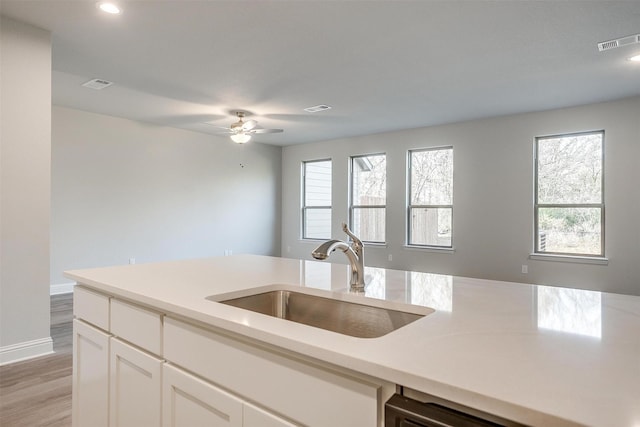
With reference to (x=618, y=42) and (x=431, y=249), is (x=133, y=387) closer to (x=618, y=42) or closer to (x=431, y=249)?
(x=618, y=42)

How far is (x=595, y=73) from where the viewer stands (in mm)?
3828

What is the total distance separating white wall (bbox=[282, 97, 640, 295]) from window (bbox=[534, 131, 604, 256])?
0.12m

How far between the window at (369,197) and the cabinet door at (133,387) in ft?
19.0

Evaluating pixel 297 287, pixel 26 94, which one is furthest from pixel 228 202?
pixel 297 287

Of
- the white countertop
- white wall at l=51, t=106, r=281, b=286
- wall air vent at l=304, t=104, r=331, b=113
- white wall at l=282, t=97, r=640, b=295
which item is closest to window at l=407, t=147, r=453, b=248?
white wall at l=282, t=97, r=640, b=295

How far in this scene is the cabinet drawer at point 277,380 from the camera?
2.59ft

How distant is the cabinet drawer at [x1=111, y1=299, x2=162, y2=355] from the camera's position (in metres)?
1.30

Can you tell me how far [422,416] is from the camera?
672 mm

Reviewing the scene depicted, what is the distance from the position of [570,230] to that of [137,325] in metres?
5.55

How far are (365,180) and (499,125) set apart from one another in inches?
99.4

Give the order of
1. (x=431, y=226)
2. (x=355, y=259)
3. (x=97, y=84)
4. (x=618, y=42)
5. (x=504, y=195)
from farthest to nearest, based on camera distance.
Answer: (x=431, y=226), (x=504, y=195), (x=97, y=84), (x=618, y=42), (x=355, y=259)

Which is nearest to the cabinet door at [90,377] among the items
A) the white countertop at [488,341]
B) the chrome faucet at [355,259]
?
the white countertop at [488,341]

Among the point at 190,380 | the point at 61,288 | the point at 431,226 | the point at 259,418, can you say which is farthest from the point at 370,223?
the point at 259,418

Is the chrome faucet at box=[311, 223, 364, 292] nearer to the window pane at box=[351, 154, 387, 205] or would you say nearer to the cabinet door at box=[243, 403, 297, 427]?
the cabinet door at box=[243, 403, 297, 427]
